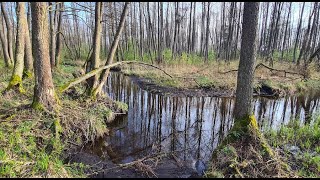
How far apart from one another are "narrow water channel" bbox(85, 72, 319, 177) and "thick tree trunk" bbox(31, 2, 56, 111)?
1.96 metres

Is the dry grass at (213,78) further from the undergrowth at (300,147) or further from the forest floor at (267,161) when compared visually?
the forest floor at (267,161)

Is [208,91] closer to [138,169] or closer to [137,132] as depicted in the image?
[137,132]

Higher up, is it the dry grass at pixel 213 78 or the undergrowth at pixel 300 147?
the dry grass at pixel 213 78

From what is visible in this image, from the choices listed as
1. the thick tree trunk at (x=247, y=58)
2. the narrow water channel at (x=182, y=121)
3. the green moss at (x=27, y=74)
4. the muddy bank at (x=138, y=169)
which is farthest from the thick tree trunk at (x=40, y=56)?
the thick tree trunk at (x=247, y=58)

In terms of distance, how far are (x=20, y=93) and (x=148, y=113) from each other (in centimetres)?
465

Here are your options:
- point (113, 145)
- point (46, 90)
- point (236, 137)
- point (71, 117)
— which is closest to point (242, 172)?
point (236, 137)

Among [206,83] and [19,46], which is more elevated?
[19,46]

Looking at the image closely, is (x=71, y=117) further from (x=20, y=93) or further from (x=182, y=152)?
(x=182, y=152)

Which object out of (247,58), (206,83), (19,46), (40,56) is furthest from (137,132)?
(206,83)

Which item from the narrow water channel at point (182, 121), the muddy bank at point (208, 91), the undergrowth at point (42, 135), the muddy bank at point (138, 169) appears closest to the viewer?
the undergrowth at point (42, 135)

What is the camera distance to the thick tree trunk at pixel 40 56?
5.77m

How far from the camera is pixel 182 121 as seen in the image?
8734mm

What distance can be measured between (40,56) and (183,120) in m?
5.27

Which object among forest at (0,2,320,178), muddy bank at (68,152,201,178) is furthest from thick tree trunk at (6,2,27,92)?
muddy bank at (68,152,201,178)
